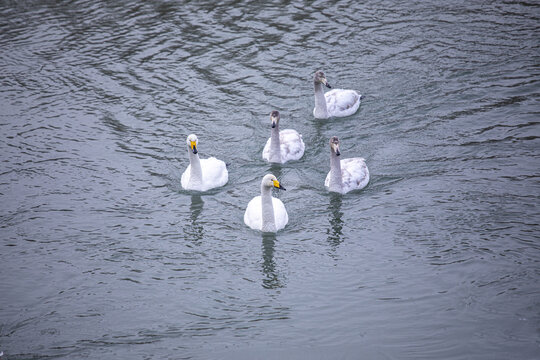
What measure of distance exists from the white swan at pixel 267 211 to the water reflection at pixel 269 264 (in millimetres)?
209

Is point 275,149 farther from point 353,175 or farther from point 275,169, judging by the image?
point 353,175

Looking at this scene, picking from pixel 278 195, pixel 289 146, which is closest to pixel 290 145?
pixel 289 146

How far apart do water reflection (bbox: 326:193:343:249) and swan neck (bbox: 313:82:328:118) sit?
4.04 metres

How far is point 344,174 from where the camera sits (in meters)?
15.2

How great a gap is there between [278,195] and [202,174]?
6.36 feet

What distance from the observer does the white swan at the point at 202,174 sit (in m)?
15.3

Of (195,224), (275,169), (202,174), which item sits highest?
(202,174)

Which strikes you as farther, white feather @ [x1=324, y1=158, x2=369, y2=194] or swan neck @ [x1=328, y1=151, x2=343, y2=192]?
white feather @ [x1=324, y1=158, x2=369, y2=194]

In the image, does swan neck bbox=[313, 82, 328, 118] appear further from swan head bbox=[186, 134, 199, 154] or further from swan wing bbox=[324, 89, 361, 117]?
swan head bbox=[186, 134, 199, 154]

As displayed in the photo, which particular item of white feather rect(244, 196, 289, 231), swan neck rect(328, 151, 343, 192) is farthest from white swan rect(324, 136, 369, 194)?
white feather rect(244, 196, 289, 231)

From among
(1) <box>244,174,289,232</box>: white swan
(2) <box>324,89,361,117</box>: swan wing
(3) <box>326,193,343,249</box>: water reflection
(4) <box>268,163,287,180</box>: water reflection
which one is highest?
(2) <box>324,89,361,117</box>: swan wing

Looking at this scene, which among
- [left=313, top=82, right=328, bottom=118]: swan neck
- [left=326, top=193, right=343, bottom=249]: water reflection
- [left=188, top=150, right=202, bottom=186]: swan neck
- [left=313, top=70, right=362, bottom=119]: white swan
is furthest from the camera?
[left=313, top=70, right=362, bottom=119]: white swan

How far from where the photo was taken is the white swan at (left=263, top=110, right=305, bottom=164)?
16297 millimetres

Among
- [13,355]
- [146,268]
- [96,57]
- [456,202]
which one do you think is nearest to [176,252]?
[146,268]
